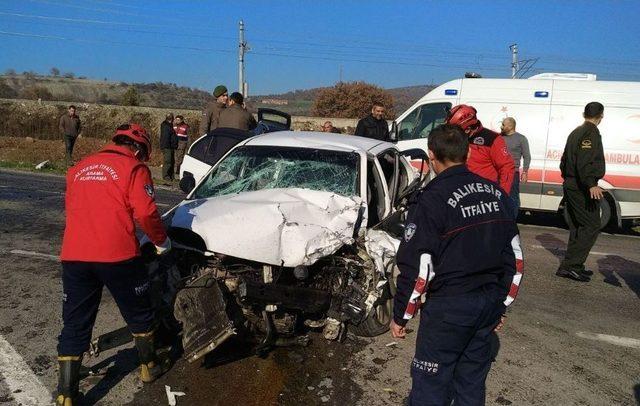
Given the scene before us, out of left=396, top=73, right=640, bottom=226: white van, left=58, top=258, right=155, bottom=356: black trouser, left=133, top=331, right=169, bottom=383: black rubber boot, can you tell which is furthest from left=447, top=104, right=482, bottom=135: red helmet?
left=396, top=73, right=640, bottom=226: white van

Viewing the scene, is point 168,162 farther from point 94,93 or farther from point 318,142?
point 94,93

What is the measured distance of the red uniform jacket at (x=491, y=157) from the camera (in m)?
5.00

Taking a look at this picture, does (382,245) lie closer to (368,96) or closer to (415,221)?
(415,221)

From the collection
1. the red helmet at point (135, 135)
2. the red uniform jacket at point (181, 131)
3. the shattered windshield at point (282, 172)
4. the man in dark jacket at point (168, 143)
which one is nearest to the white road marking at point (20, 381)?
the red helmet at point (135, 135)

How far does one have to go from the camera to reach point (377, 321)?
4.30 metres

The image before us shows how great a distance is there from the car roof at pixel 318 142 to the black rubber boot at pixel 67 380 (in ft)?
9.53

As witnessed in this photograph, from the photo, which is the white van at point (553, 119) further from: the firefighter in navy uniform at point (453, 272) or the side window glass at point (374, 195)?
the firefighter in navy uniform at point (453, 272)

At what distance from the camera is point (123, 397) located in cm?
342

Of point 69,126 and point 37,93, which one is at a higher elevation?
point 37,93

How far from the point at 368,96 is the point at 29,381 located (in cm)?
4124

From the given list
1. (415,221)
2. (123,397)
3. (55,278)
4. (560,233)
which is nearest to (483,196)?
(415,221)

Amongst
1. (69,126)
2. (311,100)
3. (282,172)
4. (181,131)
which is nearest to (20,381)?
(282,172)

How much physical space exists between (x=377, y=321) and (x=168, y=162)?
11054 millimetres

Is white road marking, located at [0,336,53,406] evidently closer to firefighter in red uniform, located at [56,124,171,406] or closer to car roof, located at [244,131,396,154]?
firefighter in red uniform, located at [56,124,171,406]
